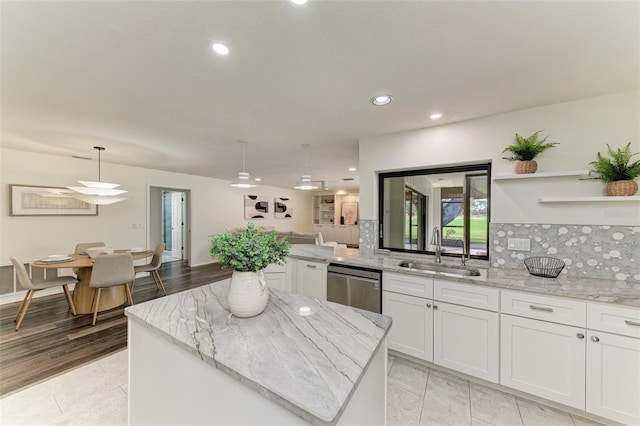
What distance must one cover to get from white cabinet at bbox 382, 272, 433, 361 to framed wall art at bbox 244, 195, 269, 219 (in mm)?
6190

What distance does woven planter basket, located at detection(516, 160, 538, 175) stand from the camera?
2.21 meters

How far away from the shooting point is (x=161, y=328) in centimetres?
114

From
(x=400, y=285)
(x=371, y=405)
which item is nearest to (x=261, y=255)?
(x=371, y=405)

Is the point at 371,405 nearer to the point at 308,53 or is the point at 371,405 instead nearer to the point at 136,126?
the point at 308,53

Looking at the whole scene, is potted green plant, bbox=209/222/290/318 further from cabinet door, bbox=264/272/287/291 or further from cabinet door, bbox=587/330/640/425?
cabinet door, bbox=587/330/640/425

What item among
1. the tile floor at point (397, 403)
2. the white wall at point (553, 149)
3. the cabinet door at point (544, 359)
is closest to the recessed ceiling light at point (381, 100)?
the white wall at point (553, 149)

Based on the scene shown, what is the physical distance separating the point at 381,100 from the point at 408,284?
1.73m

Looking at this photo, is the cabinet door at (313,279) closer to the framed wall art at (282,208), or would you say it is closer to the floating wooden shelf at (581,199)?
the floating wooden shelf at (581,199)

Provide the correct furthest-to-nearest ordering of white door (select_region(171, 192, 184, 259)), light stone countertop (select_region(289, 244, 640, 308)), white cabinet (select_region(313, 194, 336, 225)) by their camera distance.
Result: white cabinet (select_region(313, 194, 336, 225)), white door (select_region(171, 192, 184, 259)), light stone countertop (select_region(289, 244, 640, 308))

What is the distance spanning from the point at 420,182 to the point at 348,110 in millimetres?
1413

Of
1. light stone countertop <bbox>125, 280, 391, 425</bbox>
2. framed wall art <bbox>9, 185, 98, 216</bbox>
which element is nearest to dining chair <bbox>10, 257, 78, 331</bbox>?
framed wall art <bbox>9, 185, 98, 216</bbox>

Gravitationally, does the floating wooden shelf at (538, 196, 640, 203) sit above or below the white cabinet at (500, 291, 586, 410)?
above

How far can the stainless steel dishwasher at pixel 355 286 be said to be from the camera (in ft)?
8.02

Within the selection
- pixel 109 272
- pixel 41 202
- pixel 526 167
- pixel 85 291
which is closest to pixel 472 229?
pixel 526 167
